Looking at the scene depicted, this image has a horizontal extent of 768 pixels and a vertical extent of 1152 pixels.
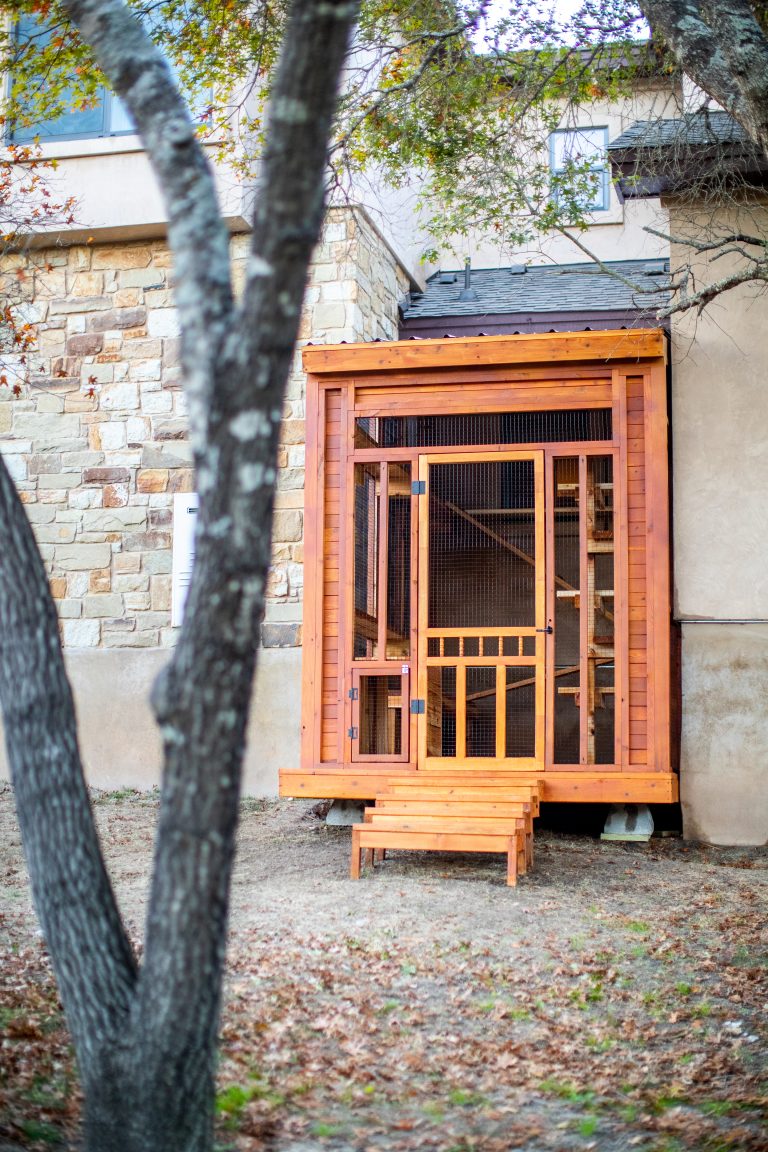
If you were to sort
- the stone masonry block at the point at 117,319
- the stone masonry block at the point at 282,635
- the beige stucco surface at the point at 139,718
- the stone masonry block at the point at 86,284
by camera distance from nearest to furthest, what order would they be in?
the stone masonry block at the point at 282,635
the beige stucco surface at the point at 139,718
the stone masonry block at the point at 117,319
the stone masonry block at the point at 86,284

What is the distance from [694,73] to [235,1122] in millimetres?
4730

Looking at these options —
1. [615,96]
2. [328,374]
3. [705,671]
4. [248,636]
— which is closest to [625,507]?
[705,671]

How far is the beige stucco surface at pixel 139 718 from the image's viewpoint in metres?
10.6

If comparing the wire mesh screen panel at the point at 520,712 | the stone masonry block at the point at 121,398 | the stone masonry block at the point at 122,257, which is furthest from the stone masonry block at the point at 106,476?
the wire mesh screen panel at the point at 520,712

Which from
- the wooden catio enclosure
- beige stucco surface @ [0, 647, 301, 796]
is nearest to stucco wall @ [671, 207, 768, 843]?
the wooden catio enclosure

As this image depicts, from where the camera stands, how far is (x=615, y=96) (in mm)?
8992

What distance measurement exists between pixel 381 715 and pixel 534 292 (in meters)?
5.77

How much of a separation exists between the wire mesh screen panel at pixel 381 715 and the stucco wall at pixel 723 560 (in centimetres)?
201

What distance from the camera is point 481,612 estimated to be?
8.45m

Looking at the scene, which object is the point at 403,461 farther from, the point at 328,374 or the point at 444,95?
the point at 444,95

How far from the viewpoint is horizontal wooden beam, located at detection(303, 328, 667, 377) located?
8.34m

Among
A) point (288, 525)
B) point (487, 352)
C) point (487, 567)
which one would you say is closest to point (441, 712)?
point (487, 567)

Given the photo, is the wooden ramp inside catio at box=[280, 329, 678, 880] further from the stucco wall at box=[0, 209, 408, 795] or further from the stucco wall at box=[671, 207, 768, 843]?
the stucco wall at box=[0, 209, 408, 795]

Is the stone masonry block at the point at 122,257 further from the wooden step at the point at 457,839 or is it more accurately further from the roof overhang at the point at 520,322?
the wooden step at the point at 457,839
